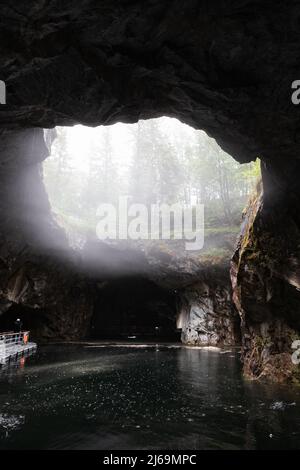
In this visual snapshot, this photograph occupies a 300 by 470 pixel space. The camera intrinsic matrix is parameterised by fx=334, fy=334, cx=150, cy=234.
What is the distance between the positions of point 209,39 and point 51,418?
11.5 m

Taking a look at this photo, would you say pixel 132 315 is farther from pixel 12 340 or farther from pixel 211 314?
pixel 12 340

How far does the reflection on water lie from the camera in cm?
803

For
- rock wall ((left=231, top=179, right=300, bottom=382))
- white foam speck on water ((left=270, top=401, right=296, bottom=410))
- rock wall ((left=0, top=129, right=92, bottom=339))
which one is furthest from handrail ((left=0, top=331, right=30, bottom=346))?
white foam speck on water ((left=270, top=401, right=296, bottom=410))

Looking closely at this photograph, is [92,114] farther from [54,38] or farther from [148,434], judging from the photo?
[148,434]

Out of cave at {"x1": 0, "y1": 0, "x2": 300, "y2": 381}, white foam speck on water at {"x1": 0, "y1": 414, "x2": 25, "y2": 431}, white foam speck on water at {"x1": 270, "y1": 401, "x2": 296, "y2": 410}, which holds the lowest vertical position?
white foam speck on water at {"x1": 270, "y1": 401, "x2": 296, "y2": 410}

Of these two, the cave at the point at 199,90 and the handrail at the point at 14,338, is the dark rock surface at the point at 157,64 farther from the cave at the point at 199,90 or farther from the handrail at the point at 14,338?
the handrail at the point at 14,338

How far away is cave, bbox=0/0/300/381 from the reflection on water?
3.48 metres

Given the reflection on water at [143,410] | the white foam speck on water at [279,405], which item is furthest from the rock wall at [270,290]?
the white foam speck on water at [279,405]

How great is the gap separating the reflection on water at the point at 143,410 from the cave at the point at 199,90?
11.4 ft

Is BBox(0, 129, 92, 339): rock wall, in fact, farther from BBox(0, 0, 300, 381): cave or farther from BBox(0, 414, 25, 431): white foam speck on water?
BBox(0, 414, 25, 431): white foam speck on water

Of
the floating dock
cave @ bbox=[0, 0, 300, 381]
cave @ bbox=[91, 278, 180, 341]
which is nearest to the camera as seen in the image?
cave @ bbox=[0, 0, 300, 381]

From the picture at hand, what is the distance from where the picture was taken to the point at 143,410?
10.6 m

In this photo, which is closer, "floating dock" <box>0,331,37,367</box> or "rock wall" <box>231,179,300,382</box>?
"rock wall" <box>231,179,300,382</box>

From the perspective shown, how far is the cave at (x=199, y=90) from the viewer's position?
27.2 feet
